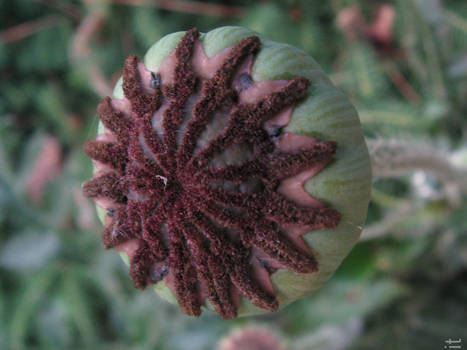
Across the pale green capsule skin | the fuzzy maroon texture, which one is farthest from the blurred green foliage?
the pale green capsule skin

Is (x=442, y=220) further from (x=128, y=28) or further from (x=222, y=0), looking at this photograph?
(x=128, y=28)

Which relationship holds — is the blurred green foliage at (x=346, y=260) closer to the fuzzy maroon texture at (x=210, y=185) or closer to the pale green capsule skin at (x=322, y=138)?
the fuzzy maroon texture at (x=210, y=185)

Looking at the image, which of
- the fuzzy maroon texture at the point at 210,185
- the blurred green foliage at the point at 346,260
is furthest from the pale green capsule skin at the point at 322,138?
the blurred green foliage at the point at 346,260

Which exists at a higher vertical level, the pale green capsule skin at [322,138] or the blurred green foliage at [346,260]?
the pale green capsule skin at [322,138]

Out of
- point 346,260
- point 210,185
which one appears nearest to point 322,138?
point 210,185

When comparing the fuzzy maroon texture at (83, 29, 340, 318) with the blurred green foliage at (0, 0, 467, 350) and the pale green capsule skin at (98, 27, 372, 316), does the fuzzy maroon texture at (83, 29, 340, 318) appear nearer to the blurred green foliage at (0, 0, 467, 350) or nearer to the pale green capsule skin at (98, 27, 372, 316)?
the pale green capsule skin at (98, 27, 372, 316)

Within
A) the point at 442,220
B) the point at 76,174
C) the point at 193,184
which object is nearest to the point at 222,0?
the point at 76,174

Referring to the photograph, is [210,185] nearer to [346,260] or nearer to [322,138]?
[322,138]
